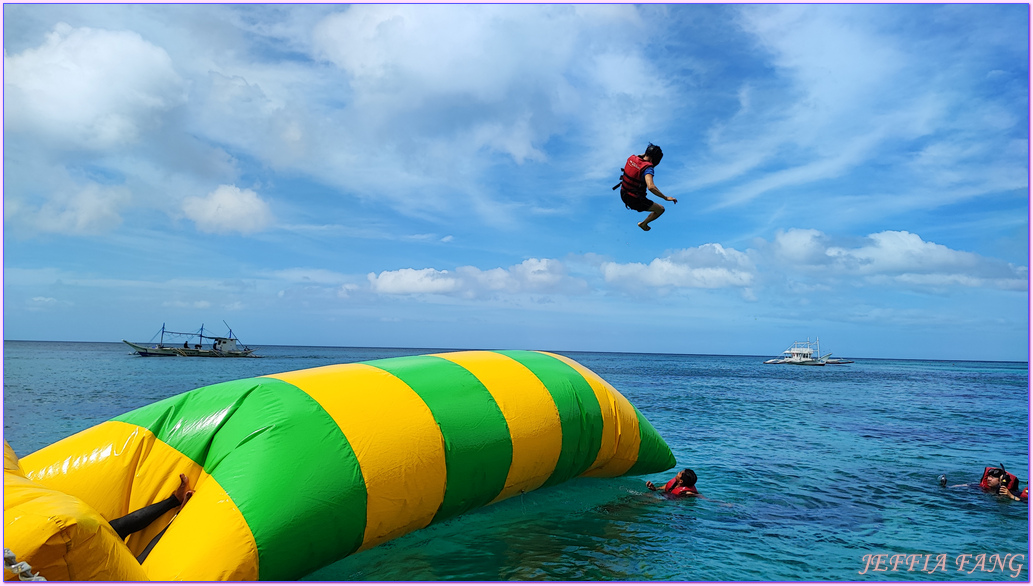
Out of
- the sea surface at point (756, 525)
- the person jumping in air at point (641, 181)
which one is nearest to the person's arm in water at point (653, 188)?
the person jumping in air at point (641, 181)

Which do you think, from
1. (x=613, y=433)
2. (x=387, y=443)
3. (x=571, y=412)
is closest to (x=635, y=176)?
(x=571, y=412)

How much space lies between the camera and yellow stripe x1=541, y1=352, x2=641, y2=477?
26.1 feet

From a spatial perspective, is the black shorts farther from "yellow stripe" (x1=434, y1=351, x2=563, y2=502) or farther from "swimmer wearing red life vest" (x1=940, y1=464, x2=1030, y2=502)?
"swimmer wearing red life vest" (x1=940, y1=464, x2=1030, y2=502)

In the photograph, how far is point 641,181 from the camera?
6.98 m

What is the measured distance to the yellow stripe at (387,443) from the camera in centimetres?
521

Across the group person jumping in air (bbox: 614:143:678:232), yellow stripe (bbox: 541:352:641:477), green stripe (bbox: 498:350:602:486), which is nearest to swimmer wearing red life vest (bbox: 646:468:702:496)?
yellow stripe (bbox: 541:352:641:477)

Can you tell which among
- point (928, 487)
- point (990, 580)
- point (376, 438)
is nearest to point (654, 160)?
point (376, 438)

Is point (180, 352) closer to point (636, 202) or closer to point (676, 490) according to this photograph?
point (676, 490)

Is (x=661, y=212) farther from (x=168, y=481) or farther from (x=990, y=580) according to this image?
(x=168, y=481)

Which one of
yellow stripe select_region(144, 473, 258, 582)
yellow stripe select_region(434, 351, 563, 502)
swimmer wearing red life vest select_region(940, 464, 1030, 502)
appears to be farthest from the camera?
swimmer wearing red life vest select_region(940, 464, 1030, 502)

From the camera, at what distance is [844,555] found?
6645 mm

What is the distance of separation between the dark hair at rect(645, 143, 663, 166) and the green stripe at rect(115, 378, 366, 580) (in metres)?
4.54

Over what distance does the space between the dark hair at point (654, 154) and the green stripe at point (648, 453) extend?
3.63 metres

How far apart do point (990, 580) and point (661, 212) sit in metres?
5.31
